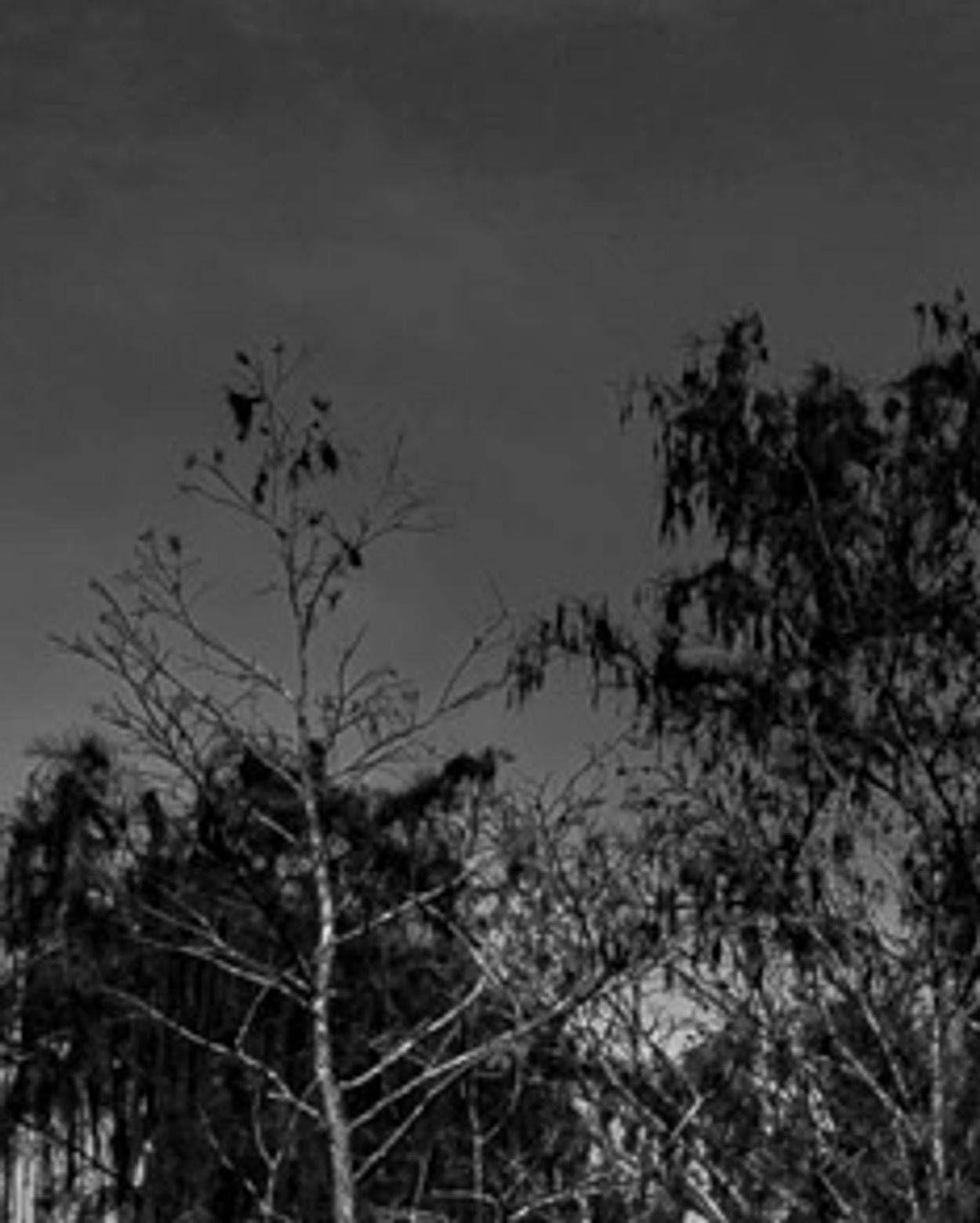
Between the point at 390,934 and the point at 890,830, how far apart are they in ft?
13.0

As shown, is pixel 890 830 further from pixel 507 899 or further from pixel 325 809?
pixel 325 809

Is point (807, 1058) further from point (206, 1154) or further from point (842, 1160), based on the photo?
point (206, 1154)

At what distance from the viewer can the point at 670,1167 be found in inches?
722

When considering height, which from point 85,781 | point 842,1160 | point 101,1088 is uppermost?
point 85,781

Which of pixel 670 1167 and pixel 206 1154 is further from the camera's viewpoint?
pixel 206 1154

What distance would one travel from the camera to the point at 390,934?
20.9 metres

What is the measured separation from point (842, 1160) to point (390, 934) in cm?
425

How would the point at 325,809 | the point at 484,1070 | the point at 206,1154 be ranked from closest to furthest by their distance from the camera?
the point at 325,809
the point at 484,1070
the point at 206,1154

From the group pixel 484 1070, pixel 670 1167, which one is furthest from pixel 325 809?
pixel 484 1070

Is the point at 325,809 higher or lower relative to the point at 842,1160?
higher

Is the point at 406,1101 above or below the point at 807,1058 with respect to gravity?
above

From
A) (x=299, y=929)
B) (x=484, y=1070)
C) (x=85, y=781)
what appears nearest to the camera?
(x=299, y=929)

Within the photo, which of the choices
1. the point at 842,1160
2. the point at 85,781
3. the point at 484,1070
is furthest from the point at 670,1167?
the point at 85,781

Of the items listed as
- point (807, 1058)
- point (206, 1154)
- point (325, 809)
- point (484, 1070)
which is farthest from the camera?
point (206, 1154)
